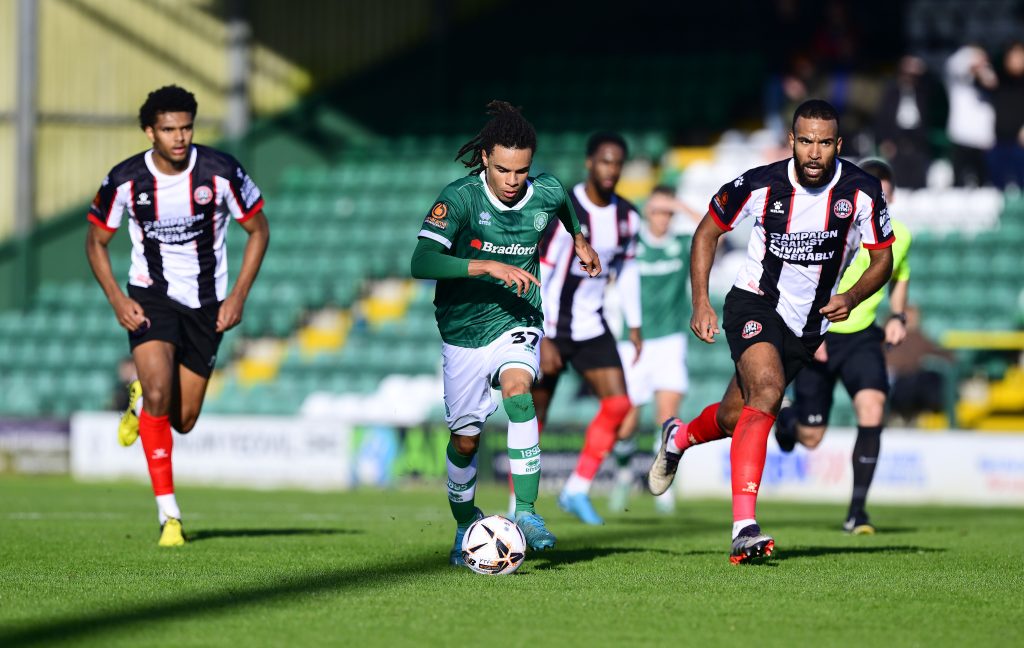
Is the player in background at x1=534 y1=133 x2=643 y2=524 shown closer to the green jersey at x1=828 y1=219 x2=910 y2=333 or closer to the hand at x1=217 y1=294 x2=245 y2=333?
the green jersey at x1=828 y1=219 x2=910 y2=333

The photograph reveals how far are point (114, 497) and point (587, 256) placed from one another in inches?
328

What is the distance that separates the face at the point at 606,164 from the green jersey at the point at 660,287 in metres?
2.55

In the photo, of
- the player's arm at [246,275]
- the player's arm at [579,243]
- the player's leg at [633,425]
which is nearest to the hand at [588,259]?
the player's arm at [579,243]

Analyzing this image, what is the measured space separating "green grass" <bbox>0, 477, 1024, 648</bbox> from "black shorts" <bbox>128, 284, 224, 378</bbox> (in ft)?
3.49

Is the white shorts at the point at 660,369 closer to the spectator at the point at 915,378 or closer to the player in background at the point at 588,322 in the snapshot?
the player in background at the point at 588,322

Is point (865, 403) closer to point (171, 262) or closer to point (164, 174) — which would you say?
point (171, 262)

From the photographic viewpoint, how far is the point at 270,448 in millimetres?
18391

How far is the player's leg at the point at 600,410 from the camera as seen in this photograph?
37.1 ft

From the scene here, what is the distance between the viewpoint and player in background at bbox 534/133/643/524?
11273mm

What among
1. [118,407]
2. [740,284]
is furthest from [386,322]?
[740,284]

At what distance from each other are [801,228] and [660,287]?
555 cm

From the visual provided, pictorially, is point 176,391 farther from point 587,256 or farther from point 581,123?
point 581,123

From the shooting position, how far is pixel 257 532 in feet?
33.4

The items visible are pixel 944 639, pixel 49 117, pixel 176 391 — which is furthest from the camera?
pixel 49 117
